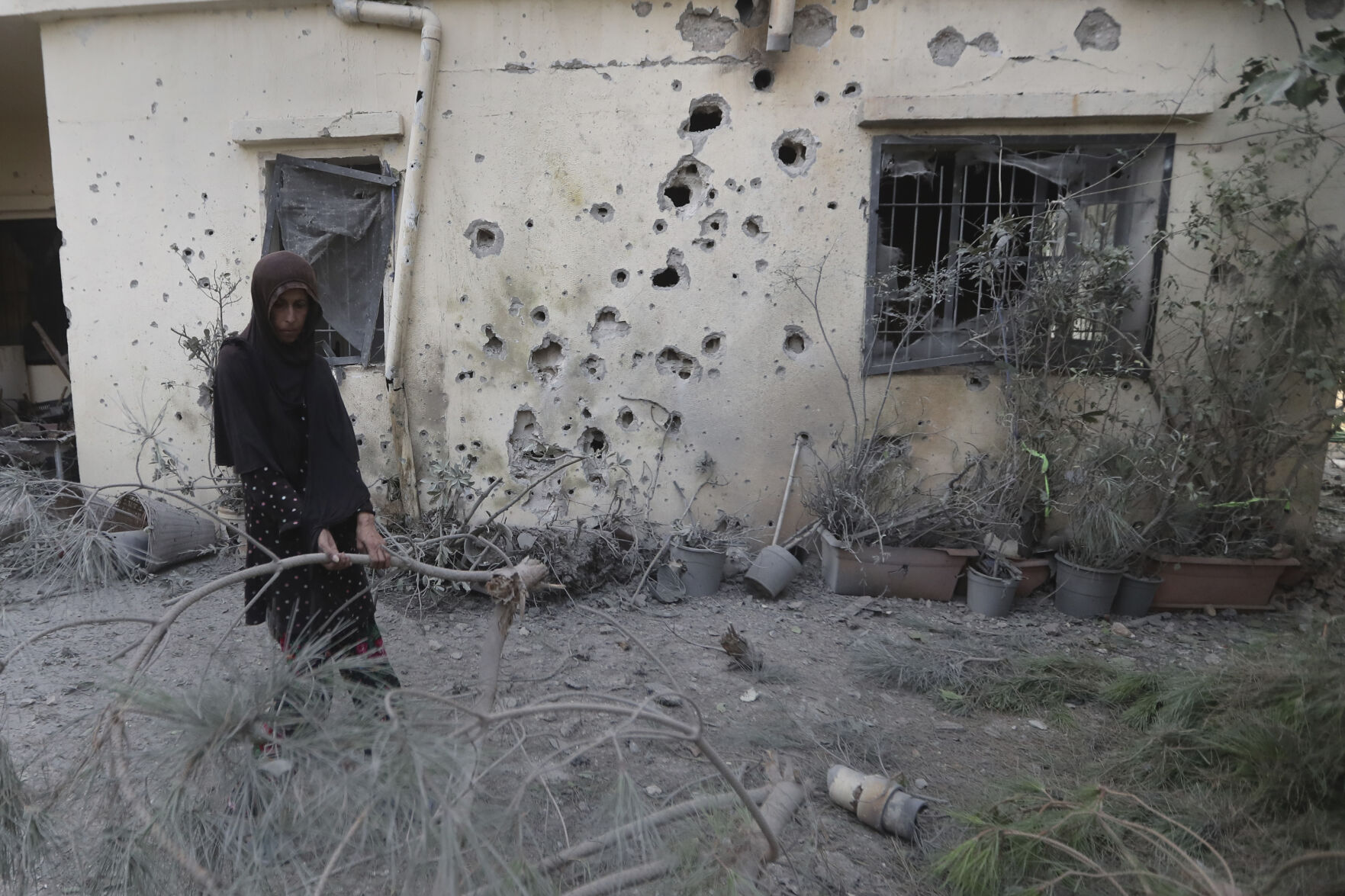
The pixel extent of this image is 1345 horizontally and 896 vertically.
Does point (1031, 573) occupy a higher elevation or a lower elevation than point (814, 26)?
lower

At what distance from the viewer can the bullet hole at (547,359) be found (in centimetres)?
470

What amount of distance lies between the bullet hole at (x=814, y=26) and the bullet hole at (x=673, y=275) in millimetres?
1387

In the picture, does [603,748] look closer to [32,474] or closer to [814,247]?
[32,474]

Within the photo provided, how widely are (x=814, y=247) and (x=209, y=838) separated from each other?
403 centimetres

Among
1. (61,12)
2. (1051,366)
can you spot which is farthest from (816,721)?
(61,12)

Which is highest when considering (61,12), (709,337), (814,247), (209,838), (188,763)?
(61,12)

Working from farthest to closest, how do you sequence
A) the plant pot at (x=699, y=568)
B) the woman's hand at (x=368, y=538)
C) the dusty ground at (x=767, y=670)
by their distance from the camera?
the plant pot at (x=699, y=568) < the woman's hand at (x=368, y=538) < the dusty ground at (x=767, y=670)

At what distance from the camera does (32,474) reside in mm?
2258

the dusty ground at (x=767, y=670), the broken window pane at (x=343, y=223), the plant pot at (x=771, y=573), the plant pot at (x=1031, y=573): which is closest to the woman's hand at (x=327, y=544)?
the dusty ground at (x=767, y=670)

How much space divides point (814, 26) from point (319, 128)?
9.91ft

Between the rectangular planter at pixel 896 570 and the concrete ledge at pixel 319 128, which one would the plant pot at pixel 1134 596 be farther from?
the concrete ledge at pixel 319 128

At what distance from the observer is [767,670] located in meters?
3.35

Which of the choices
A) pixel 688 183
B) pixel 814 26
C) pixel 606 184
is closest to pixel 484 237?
pixel 606 184

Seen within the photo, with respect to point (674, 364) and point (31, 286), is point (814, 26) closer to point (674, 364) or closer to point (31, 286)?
point (674, 364)
